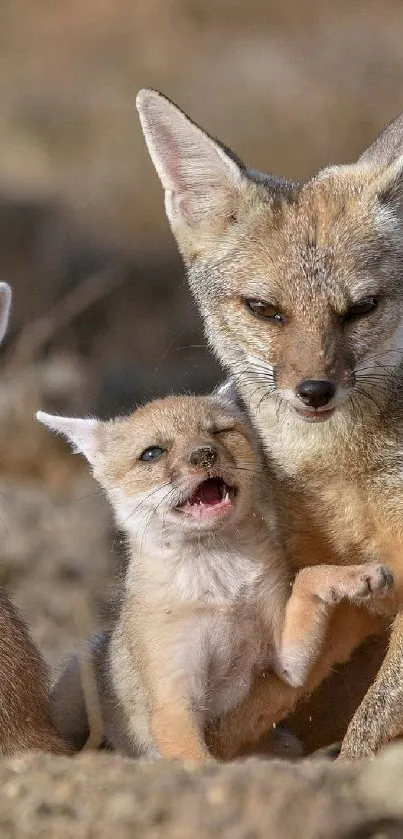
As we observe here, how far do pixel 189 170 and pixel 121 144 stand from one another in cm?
930

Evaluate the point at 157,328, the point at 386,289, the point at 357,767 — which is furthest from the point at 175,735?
the point at 157,328

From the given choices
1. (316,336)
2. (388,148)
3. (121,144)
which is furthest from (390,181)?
(121,144)

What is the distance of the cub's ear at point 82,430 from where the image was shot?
483 centimetres

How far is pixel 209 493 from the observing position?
170 inches

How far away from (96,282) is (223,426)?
7677 millimetres

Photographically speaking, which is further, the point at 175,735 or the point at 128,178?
the point at 128,178

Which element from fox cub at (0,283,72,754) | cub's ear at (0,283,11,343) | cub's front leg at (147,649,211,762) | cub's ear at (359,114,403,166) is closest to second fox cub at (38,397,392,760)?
cub's front leg at (147,649,211,762)

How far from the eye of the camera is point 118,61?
48.6ft

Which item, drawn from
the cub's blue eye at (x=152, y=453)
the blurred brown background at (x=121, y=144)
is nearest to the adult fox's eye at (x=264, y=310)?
the cub's blue eye at (x=152, y=453)

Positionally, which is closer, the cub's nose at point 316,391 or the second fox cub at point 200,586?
the cub's nose at point 316,391

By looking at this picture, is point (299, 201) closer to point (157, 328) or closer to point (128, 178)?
point (157, 328)

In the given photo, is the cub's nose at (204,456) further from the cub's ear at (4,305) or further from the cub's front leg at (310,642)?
the cub's ear at (4,305)

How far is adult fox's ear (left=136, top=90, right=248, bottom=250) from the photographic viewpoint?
4.71m

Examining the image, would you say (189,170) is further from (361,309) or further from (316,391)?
(316,391)
